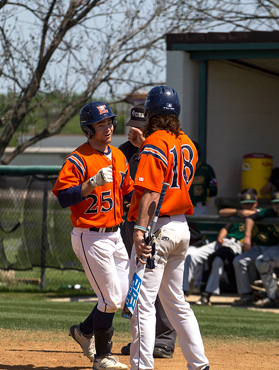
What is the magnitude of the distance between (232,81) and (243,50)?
1553 millimetres

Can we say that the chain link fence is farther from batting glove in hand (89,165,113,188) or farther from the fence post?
batting glove in hand (89,165,113,188)

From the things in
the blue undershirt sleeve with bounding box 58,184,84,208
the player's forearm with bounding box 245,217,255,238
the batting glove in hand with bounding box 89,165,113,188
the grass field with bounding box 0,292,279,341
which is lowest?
the grass field with bounding box 0,292,279,341

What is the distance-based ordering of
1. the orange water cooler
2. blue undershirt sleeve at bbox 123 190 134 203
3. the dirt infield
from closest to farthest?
the dirt infield → blue undershirt sleeve at bbox 123 190 134 203 → the orange water cooler

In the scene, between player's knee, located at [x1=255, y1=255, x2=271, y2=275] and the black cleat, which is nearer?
the black cleat

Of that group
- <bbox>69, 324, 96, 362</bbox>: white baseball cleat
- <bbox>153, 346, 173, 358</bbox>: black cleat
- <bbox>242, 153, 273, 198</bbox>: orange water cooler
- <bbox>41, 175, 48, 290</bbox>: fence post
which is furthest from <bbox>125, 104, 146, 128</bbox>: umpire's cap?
<bbox>242, 153, 273, 198</bbox>: orange water cooler

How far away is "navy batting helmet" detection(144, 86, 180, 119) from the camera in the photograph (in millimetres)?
3705

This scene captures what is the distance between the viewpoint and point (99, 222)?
411 cm

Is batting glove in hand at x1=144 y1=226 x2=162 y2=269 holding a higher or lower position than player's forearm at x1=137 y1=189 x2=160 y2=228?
lower

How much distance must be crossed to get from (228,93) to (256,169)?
5.16ft

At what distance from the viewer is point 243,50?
32.1 feet

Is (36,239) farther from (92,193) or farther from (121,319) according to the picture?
(92,193)

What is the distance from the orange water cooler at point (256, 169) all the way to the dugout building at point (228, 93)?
1.01 ft

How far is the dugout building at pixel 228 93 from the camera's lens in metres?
9.71

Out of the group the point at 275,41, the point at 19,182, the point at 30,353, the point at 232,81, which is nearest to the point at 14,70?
the point at 19,182
